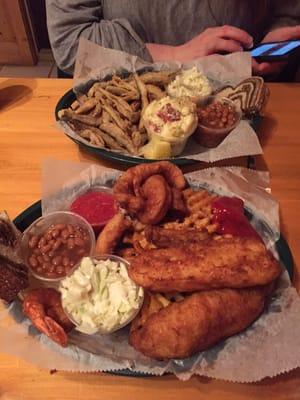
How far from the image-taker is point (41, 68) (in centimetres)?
318

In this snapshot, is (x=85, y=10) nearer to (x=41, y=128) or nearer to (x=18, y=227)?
(x=41, y=128)

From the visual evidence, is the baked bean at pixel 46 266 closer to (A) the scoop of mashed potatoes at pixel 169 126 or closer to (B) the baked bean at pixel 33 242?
Result: (B) the baked bean at pixel 33 242

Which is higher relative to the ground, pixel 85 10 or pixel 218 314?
pixel 85 10

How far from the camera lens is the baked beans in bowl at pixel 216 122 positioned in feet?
4.27

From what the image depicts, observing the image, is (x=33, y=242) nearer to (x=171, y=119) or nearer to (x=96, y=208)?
(x=96, y=208)

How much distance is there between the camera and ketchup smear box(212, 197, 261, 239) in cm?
101

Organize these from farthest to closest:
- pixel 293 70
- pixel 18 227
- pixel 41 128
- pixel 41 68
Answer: pixel 41 68 → pixel 293 70 → pixel 41 128 → pixel 18 227

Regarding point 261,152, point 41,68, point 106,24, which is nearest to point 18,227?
point 261,152

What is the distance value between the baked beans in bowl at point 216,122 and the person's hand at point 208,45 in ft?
1.11

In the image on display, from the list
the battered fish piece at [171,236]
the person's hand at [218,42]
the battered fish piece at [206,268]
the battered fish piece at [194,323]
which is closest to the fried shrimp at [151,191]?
the battered fish piece at [171,236]

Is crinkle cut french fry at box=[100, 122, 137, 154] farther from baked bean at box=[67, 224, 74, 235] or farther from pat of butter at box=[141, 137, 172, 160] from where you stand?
baked bean at box=[67, 224, 74, 235]

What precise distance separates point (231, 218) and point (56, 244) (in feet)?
1.36

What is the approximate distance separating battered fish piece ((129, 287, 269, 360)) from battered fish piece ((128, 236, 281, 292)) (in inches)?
1.1

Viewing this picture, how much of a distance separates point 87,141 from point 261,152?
517 mm
